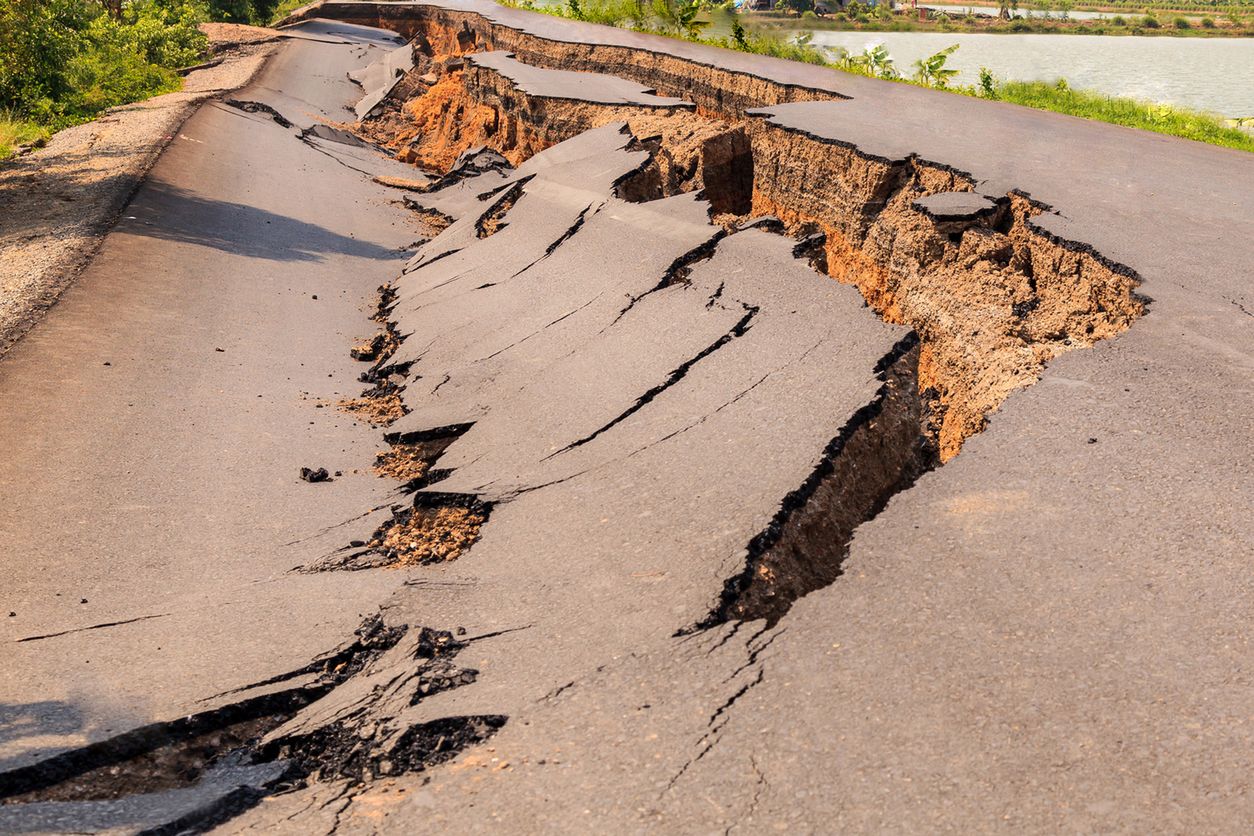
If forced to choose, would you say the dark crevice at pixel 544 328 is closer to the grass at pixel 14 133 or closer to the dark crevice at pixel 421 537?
the dark crevice at pixel 421 537

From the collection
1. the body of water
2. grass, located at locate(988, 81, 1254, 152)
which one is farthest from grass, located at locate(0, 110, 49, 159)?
the body of water

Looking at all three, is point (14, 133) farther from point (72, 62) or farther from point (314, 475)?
point (314, 475)

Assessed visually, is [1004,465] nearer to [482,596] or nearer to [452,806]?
[482,596]

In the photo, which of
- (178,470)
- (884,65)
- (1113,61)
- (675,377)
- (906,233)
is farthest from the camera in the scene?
(1113,61)

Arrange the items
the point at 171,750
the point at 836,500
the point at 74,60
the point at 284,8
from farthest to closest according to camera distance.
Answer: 1. the point at 284,8
2. the point at 74,60
3. the point at 836,500
4. the point at 171,750

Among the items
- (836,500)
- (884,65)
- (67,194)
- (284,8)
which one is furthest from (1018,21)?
(836,500)

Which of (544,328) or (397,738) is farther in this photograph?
(544,328)
